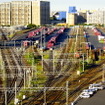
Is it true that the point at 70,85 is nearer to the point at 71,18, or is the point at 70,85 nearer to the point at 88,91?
the point at 88,91

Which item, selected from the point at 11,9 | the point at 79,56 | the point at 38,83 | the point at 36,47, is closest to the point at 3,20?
the point at 11,9

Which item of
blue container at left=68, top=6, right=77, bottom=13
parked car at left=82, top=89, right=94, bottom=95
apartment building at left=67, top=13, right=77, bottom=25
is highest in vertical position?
blue container at left=68, top=6, right=77, bottom=13

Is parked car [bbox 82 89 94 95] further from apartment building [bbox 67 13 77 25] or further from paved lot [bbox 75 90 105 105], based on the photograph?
apartment building [bbox 67 13 77 25]

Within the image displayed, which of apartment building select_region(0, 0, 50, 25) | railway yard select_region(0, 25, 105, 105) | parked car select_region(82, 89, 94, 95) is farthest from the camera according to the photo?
apartment building select_region(0, 0, 50, 25)

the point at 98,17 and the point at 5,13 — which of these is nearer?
the point at 5,13

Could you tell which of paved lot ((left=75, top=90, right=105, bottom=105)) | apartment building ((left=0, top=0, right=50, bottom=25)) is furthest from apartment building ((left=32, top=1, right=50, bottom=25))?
paved lot ((left=75, top=90, right=105, bottom=105))

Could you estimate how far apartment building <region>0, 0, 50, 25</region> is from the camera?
70688mm

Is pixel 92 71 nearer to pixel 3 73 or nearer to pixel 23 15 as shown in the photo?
pixel 3 73

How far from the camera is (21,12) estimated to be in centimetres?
7094

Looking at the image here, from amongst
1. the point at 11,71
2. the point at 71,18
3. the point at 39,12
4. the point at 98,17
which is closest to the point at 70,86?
the point at 11,71

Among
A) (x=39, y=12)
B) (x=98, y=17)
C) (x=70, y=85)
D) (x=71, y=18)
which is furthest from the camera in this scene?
(x=71, y=18)

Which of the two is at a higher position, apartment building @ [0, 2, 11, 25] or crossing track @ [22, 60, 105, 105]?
apartment building @ [0, 2, 11, 25]

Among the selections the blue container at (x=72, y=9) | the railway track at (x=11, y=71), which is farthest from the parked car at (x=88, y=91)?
the blue container at (x=72, y=9)

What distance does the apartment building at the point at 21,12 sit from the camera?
70.7m
